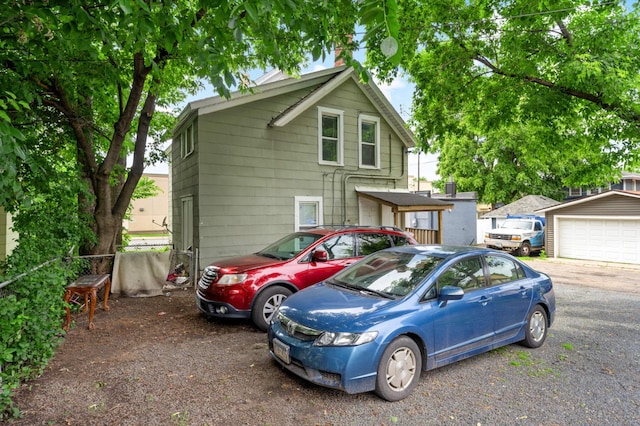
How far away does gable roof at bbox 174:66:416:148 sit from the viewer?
9.48 m

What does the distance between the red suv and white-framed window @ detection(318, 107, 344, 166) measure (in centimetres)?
512

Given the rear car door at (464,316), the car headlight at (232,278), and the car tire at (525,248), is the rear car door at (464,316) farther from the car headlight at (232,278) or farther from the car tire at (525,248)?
the car tire at (525,248)

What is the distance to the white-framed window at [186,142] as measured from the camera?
10.3m

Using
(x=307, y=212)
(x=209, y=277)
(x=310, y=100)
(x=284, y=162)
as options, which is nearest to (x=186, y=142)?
(x=284, y=162)

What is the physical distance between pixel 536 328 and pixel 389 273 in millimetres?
2517

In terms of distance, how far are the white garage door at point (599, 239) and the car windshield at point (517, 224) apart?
1.70 metres

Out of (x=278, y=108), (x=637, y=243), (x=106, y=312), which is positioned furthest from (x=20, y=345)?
(x=637, y=243)

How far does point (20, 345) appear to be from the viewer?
3.40 meters

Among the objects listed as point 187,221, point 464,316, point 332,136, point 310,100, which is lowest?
point 464,316

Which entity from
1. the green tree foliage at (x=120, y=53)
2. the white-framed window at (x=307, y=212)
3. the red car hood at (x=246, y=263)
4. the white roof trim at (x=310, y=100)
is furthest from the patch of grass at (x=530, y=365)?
the white roof trim at (x=310, y=100)

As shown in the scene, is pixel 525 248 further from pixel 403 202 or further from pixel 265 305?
pixel 265 305

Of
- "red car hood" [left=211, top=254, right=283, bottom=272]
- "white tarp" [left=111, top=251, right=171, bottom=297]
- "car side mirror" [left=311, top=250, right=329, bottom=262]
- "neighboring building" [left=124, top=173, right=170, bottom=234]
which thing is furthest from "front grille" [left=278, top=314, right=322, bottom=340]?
"neighboring building" [left=124, top=173, right=170, bottom=234]

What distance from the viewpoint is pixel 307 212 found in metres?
11.3

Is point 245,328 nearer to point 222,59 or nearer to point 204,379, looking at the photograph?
point 204,379
